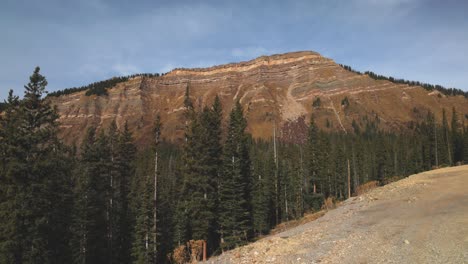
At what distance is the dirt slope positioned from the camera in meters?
15.3

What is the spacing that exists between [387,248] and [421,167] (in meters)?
84.6

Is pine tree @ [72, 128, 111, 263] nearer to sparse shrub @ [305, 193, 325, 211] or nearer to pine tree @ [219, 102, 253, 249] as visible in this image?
pine tree @ [219, 102, 253, 249]

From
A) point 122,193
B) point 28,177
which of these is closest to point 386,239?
point 28,177

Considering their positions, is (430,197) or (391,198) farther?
(391,198)

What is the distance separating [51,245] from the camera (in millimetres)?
24609

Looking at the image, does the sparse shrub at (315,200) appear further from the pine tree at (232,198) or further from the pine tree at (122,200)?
the pine tree at (122,200)

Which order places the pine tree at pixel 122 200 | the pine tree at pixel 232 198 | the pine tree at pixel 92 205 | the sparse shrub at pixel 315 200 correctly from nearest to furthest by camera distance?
the pine tree at pixel 232 198, the pine tree at pixel 92 205, the pine tree at pixel 122 200, the sparse shrub at pixel 315 200

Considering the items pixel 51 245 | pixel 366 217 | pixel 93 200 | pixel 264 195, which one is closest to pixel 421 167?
pixel 264 195

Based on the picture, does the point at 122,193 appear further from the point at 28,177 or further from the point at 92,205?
the point at 28,177

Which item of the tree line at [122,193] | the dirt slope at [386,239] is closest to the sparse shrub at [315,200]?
the tree line at [122,193]

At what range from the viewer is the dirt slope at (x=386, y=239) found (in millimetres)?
15258

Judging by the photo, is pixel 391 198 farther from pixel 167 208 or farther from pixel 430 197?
pixel 167 208

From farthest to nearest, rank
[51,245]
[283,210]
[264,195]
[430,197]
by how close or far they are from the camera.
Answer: [283,210], [264,195], [430,197], [51,245]

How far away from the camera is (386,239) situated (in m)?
18.2
